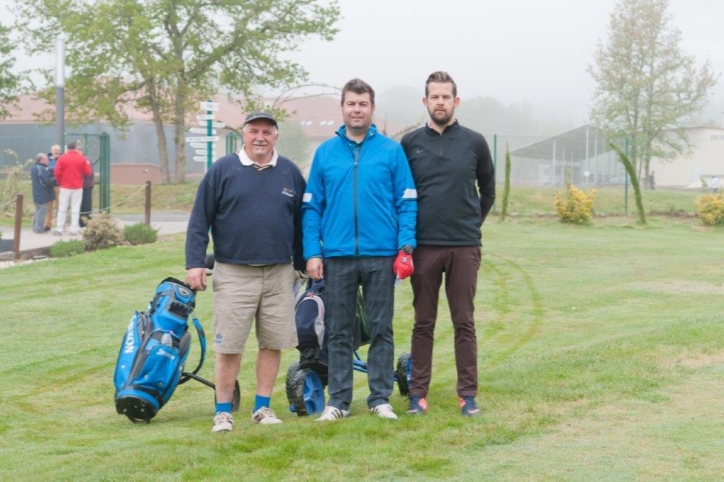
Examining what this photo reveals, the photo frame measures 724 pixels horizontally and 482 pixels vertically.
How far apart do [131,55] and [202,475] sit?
3388cm

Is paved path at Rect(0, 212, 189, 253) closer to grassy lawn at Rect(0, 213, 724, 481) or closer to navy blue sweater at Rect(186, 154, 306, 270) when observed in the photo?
grassy lawn at Rect(0, 213, 724, 481)

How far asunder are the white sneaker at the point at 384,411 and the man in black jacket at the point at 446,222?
0.16 meters

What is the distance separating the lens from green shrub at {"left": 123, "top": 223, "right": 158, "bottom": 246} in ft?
66.4

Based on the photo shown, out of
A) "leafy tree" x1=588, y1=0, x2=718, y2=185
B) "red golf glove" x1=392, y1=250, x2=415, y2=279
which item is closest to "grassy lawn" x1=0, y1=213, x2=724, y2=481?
"red golf glove" x1=392, y1=250, x2=415, y2=279

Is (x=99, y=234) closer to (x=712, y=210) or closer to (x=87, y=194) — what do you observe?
(x=87, y=194)

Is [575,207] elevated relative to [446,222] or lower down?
elevated

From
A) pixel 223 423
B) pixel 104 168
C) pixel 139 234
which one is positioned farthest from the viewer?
pixel 104 168

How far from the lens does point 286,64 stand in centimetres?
3975

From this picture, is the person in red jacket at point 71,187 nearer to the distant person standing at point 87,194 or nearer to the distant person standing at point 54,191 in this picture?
the distant person standing at point 87,194

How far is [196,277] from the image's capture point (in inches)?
253

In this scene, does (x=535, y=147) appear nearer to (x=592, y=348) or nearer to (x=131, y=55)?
(x=131, y=55)

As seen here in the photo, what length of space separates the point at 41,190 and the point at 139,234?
15.6ft

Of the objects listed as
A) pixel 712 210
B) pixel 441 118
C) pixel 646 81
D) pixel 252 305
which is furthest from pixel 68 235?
pixel 646 81

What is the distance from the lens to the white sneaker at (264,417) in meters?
6.46
